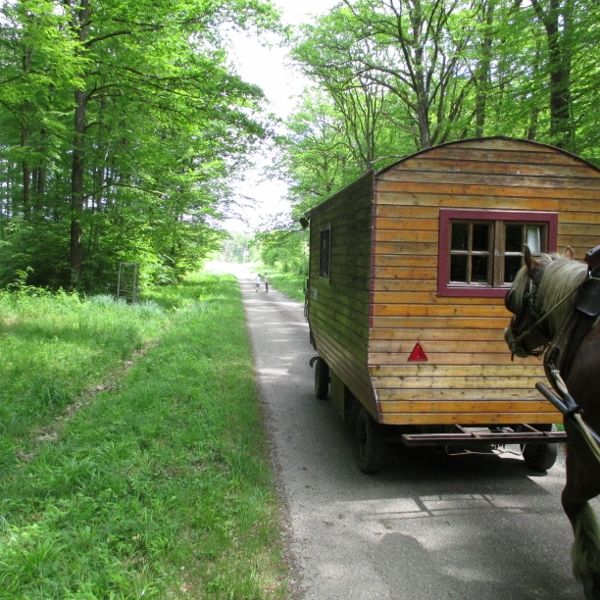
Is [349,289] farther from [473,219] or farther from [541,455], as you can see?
[541,455]

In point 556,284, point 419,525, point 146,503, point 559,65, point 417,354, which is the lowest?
point 419,525

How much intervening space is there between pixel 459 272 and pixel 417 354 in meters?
0.90

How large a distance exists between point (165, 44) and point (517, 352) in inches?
507

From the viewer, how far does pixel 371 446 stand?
4.99m

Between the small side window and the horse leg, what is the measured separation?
14.3ft

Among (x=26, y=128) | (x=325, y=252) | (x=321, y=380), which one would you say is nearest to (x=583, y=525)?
(x=325, y=252)

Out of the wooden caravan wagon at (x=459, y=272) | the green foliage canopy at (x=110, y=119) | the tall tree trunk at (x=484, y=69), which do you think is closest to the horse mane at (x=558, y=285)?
the wooden caravan wagon at (x=459, y=272)

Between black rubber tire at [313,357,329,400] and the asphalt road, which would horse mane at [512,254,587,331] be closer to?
the asphalt road

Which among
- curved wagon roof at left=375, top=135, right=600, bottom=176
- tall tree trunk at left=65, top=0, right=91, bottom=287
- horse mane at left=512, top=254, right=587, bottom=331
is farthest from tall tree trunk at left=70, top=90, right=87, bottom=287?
horse mane at left=512, top=254, right=587, bottom=331

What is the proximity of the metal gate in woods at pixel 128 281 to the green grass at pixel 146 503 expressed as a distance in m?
11.2

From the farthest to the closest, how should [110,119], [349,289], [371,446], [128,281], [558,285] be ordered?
1. [128,281]
2. [110,119]
3. [349,289]
4. [371,446]
5. [558,285]

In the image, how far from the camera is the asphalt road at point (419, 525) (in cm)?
330

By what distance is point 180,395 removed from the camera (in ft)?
23.4

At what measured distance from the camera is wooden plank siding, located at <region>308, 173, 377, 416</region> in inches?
190
